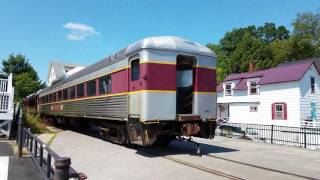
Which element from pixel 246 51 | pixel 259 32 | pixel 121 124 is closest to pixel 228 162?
pixel 121 124

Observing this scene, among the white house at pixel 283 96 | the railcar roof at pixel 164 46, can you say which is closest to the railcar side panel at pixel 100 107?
the railcar roof at pixel 164 46

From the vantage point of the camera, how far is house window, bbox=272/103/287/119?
32.2 metres

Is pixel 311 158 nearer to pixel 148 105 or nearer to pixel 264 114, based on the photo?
pixel 148 105

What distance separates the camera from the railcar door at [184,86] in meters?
12.5

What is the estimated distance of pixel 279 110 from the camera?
32.9m

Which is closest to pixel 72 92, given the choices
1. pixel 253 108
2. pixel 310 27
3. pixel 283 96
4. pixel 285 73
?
pixel 283 96

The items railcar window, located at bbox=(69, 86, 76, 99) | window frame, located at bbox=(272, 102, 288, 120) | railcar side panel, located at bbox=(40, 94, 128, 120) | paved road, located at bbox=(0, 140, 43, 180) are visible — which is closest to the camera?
paved road, located at bbox=(0, 140, 43, 180)

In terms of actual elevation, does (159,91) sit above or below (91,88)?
below

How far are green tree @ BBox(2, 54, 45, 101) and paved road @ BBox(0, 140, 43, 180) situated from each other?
4211cm

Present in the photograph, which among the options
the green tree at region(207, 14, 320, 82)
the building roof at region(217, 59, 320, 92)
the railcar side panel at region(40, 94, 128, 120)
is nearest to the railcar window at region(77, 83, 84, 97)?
the railcar side panel at region(40, 94, 128, 120)

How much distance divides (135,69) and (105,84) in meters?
2.80

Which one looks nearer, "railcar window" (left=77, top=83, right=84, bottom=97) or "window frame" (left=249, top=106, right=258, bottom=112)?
"railcar window" (left=77, top=83, right=84, bottom=97)

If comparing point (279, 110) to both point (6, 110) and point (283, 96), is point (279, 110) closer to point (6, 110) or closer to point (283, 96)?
point (283, 96)

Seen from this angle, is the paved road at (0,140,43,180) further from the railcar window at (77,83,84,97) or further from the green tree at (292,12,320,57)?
the green tree at (292,12,320,57)
